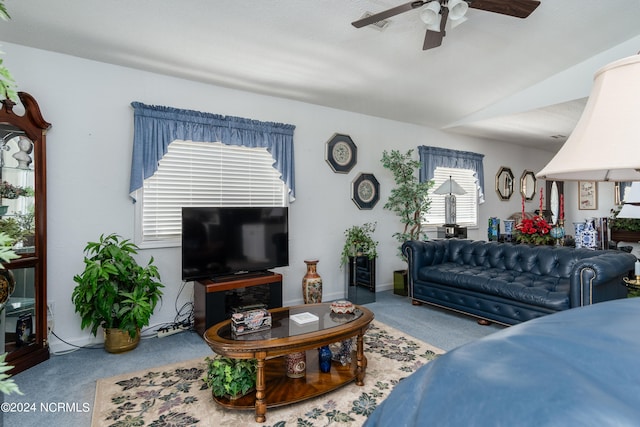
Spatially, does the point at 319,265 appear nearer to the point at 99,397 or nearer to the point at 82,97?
the point at 99,397

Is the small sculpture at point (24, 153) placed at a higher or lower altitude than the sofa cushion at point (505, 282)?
higher

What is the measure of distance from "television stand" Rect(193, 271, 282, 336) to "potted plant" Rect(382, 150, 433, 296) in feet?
7.06

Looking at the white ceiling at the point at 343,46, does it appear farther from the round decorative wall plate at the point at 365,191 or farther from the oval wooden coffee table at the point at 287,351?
the oval wooden coffee table at the point at 287,351

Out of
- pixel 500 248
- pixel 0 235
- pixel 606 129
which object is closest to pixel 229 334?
pixel 0 235

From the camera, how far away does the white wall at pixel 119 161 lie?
3.05 m

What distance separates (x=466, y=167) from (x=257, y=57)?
444cm

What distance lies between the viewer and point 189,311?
3.68 metres

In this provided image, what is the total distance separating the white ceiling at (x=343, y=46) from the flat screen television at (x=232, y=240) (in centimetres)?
154

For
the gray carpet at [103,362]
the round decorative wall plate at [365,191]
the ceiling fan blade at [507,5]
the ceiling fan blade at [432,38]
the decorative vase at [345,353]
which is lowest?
the gray carpet at [103,362]

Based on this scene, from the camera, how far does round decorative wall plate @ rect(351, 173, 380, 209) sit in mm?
4922

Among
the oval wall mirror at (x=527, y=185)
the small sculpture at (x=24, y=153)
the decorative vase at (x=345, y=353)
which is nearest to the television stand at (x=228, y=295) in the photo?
the decorative vase at (x=345, y=353)

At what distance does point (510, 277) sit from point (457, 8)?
8.91ft

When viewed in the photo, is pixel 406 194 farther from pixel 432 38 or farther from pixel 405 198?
pixel 432 38

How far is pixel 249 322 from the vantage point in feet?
7.35
